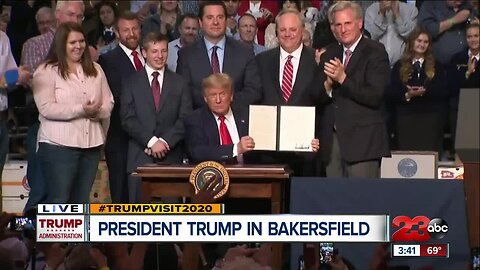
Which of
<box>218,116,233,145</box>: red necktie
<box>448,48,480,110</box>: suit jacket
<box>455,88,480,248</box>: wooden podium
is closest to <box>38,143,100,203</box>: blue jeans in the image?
<box>218,116,233,145</box>: red necktie

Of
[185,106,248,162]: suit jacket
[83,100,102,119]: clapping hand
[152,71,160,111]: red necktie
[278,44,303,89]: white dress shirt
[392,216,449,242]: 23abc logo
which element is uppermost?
[278,44,303,89]: white dress shirt

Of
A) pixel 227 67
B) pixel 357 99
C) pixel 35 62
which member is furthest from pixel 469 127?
pixel 35 62

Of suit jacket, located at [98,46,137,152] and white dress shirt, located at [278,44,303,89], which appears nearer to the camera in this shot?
white dress shirt, located at [278,44,303,89]

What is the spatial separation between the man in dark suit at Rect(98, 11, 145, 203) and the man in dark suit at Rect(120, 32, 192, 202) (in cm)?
31

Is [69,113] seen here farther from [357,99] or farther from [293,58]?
[357,99]

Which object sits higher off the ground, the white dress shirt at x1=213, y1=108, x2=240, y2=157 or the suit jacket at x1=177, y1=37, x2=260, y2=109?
the suit jacket at x1=177, y1=37, x2=260, y2=109

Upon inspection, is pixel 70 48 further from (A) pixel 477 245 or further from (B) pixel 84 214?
(A) pixel 477 245

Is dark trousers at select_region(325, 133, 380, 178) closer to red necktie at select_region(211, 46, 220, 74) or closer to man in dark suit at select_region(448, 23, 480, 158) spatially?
red necktie at select_region(211, 46, 220, 74)

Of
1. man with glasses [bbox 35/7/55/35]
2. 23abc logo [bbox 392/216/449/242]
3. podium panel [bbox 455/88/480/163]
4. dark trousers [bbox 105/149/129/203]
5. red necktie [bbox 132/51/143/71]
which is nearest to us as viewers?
podium panel [bbox 455/88/480/163]

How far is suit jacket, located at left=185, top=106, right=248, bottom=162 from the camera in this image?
11086 mm

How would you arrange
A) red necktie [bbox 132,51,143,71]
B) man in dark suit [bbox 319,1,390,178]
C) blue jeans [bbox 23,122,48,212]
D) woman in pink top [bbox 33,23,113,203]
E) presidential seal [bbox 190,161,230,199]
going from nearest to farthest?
presidential seal [bbox 190,161,230,199] < man in dark suit [bbox 319,1,390,178] < woman in pink top [bbox 33,23,113,203] < blue jeans [bbox 23,122,48,212] < red necktie [bbox 132,51,143,71]

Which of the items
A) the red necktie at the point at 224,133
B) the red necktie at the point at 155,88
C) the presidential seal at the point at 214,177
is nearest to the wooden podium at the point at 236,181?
the presidential seal at the point at 214,177

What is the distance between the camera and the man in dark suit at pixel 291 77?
11555mm

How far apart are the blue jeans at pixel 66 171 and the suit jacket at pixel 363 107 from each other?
2.11m
